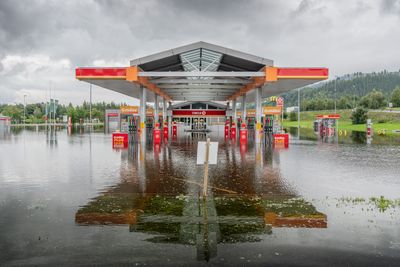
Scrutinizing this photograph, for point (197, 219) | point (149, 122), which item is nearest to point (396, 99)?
point (149, 122)

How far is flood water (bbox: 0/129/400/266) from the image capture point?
4.20 meters

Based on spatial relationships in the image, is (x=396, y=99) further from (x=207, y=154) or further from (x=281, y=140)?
(x=207, y=154)

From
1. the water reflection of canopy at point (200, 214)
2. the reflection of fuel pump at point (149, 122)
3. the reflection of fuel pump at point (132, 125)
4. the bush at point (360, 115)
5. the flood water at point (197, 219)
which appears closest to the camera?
the flood water at point (197, 219)

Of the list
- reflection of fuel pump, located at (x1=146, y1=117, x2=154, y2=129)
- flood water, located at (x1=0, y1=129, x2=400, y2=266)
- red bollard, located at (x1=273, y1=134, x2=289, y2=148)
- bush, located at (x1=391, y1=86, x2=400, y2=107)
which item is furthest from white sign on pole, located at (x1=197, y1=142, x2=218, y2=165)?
bush, located at (x1=391, y1=86, x2=400, y2=107)

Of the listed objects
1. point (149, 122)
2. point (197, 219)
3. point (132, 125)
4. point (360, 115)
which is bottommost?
point (197, 219)

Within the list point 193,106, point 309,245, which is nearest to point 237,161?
point 309,245

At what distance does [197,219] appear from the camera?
5.60 meters

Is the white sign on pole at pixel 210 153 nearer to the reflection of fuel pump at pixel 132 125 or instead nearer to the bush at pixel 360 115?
the reflection of fuel pump at pixel 132 125

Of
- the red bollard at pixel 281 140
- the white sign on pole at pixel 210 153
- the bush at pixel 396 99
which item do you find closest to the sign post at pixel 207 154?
the white sign on pole at pixel 210 153

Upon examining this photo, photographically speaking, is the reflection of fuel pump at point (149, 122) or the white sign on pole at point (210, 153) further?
the reflection of fuel pump at point (149, 122)

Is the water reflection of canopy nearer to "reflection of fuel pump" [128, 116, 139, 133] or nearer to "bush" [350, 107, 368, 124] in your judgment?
"reflection of fuel pump" [128, 116, 139, 133]

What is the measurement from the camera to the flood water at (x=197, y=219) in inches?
165

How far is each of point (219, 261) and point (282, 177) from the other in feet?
20.6

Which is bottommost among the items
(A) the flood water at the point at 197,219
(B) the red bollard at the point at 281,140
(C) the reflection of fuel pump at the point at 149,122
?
(A) the flood water at the point at 197,219
